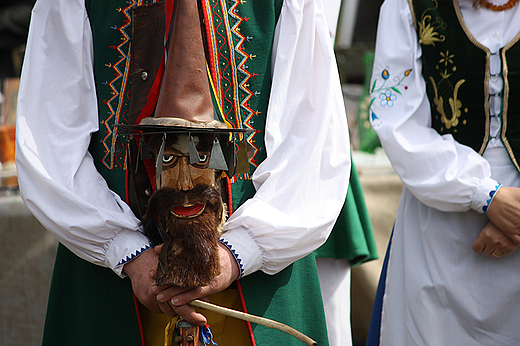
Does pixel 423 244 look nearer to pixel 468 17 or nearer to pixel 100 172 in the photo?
pixel 468 17

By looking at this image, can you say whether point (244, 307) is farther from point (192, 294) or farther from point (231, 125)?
point (231, 125)

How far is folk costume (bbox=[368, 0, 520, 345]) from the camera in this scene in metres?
1.40

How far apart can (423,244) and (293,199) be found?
648mm

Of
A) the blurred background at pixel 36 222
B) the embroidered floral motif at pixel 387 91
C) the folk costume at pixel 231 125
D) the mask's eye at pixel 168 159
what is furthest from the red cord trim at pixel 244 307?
the blurred background at pixel 36 222

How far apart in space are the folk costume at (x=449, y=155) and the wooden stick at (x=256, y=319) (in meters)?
0.73

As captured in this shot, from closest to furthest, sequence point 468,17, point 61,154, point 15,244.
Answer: point 61,154 < point 468,17 < point 15,244

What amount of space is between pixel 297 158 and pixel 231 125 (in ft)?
0.61

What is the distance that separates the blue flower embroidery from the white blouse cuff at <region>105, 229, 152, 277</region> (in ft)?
3.04

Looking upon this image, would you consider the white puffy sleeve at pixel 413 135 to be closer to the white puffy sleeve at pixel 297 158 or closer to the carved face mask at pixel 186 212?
the white puffy sleeve at pixel 297 158

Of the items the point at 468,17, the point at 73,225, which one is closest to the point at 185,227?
the point at 73,225

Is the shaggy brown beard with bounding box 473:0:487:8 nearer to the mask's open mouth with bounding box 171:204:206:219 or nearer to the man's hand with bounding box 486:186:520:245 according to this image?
the man's hand with bounding box 486:186:520:245

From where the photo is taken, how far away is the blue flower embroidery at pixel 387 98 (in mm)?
1574

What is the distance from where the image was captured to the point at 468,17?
150cm

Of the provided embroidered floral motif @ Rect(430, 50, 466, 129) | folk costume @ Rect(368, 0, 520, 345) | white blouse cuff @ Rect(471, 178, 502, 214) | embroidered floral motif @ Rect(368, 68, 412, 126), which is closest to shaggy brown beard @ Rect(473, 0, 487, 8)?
folk costume @ Rect(368, 0, 520, 345)
